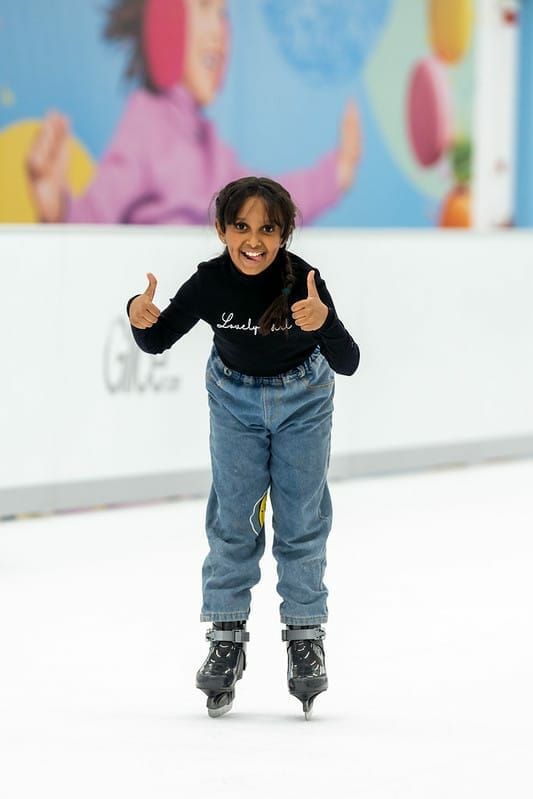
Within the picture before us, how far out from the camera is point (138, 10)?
754 centimetres

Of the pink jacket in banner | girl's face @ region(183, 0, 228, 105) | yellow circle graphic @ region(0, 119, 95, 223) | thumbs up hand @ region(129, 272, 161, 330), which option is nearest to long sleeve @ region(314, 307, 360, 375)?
thumbs up hand @ region(129, 272, 161, 330)

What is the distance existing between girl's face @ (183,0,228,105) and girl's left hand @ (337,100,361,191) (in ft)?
4.08

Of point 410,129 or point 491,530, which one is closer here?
point 491,530

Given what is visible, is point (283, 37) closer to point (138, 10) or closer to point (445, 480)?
point (138, 10)

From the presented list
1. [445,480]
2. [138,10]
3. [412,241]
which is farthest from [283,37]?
[445,480]

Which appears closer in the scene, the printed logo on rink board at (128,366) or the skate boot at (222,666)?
the skate boot at (222,666)

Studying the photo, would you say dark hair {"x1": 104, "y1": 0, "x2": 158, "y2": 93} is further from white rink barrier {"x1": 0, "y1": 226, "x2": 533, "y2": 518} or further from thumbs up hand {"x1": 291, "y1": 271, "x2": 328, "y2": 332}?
thumbs up hand {"x1": 291, "y1": 271, "x2": 328, "y2": 332}

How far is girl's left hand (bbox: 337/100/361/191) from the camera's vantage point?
9.23m

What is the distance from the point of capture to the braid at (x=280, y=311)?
7.24 feet

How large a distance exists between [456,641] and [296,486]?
762 millimetres

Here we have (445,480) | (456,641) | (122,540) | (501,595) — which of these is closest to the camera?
(456,641)

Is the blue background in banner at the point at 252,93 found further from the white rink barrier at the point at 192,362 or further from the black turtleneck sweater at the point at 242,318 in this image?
the black turtleneck sweater at the point at 242,318

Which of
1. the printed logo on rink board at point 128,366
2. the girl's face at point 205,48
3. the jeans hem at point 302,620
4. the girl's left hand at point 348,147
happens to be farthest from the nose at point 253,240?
the girl's left hand at point 348,147

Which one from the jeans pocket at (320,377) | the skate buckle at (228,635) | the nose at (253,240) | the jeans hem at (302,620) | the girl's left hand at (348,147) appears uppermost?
the girl's left hand at (348,147)
